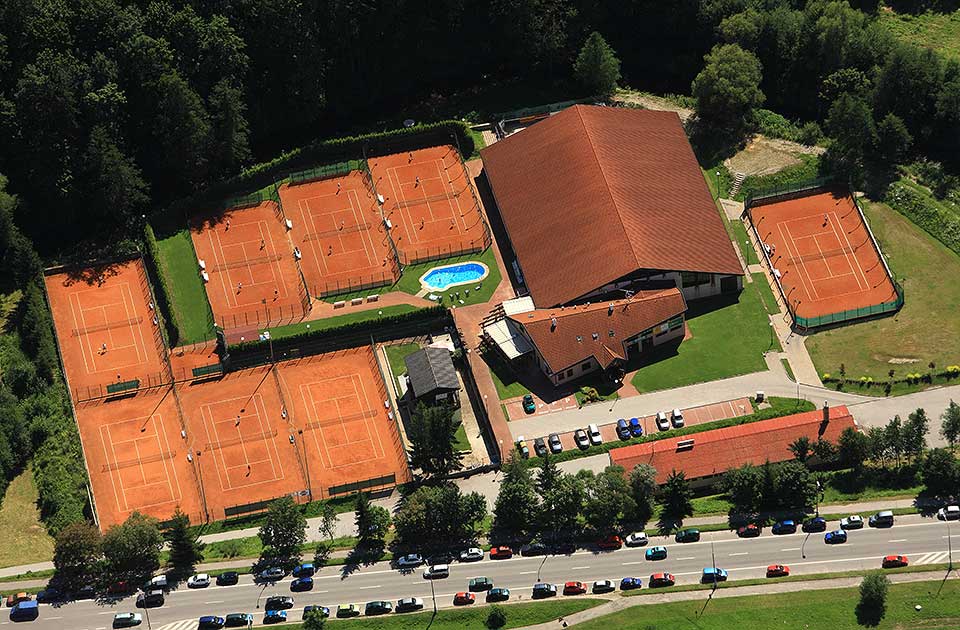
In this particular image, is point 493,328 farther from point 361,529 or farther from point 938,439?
point 938,439

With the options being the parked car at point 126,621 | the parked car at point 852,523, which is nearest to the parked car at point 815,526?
the parked car at point 852,523

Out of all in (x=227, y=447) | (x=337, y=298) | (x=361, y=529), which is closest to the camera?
(x=361, y=529)

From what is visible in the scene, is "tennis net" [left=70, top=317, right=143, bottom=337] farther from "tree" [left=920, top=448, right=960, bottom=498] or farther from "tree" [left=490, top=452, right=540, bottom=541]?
"tree" [left=920, top=448, right=960, bottom=498]

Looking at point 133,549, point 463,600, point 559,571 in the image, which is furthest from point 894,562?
point 133,549

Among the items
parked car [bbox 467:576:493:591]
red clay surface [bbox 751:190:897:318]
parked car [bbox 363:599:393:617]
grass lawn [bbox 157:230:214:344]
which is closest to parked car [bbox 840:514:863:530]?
red clay surface [bbox 751:190:897:318]

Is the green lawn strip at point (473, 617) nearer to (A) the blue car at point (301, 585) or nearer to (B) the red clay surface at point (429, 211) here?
(A) the blue car at point (301, 585)

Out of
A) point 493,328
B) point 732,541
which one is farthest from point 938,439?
point 493,328
